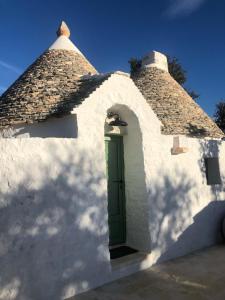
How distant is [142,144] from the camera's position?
271 inches

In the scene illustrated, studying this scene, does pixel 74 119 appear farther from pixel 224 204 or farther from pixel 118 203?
pixel 224 204

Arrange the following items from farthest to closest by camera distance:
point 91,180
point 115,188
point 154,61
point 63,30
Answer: point 154,61
point 63,30
point 115,188
point 91,180

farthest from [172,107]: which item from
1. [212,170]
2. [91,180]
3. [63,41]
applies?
[91,180]

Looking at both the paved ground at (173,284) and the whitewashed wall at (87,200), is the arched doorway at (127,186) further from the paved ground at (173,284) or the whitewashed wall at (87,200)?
the paved ground at (173,284)

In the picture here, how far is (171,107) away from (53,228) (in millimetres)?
6996

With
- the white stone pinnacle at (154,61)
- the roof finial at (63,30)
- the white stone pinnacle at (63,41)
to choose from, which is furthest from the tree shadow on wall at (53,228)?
the white stone pinnacle at (154,61)

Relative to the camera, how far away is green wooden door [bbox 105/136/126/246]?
Answer: 23.2 ft

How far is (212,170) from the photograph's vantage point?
9.20 meters

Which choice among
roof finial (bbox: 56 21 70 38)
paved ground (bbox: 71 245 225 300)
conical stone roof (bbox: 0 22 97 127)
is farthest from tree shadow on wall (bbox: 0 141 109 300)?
roof finial (bbox: 56 21 70 38)

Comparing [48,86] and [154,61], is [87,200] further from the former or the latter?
[154,61]

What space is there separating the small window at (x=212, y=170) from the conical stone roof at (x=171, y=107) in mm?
1163

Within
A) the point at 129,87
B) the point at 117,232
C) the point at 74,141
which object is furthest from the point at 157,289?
the point at 129,87

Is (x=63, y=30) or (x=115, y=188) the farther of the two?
(x=63, y=30)

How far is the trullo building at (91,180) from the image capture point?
15.4 ft
